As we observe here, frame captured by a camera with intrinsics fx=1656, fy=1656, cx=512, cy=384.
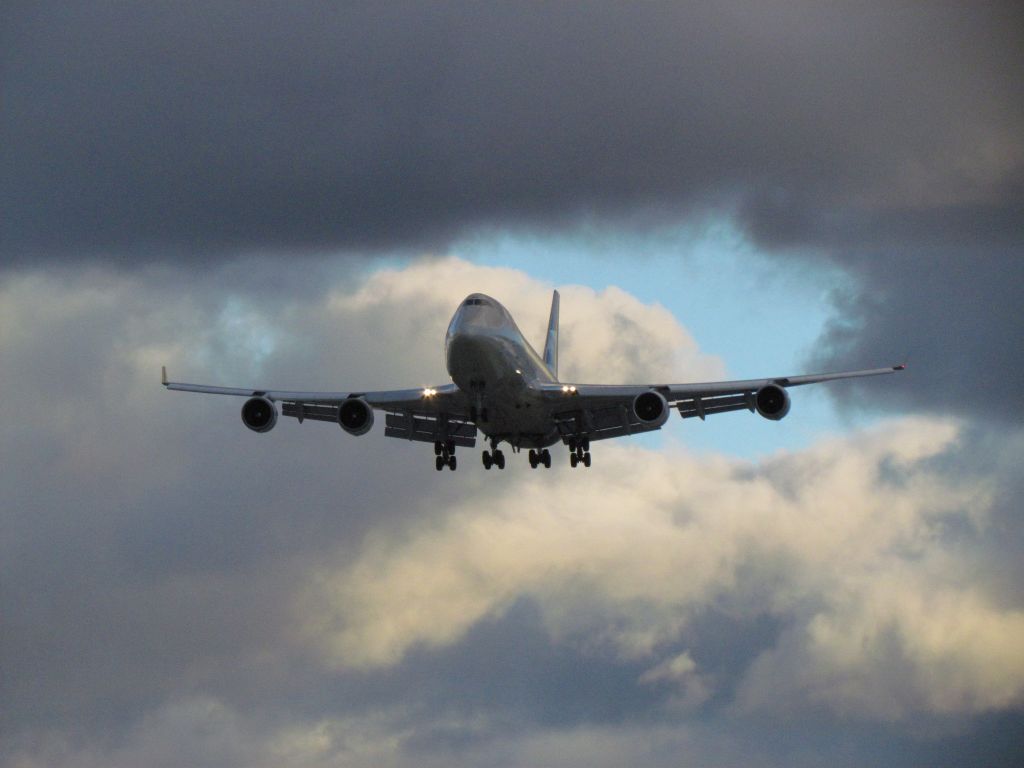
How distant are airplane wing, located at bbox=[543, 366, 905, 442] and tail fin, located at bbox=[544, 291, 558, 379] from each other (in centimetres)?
2339

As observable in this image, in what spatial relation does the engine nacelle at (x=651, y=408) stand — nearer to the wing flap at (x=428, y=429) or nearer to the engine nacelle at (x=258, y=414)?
the wing flap at (x=428, y=429)

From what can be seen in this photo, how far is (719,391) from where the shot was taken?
268 feet

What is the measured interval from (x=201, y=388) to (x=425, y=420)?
1172cm

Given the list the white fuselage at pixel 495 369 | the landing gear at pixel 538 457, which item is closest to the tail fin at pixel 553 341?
the landing gear at pixel 538 457

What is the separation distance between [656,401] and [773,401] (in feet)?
18.5

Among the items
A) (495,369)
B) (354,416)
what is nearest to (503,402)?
(495,369)

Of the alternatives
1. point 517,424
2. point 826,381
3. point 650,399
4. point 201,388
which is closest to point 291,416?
point 201,388

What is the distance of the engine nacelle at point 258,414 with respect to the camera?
274 feet

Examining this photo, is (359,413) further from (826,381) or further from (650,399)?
(826,381)

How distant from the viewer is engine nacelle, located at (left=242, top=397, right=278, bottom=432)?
83.6 meters

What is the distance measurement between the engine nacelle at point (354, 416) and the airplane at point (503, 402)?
50 millimetres

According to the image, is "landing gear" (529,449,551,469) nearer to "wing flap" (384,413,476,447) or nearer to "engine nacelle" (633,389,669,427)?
"wing flap" (384,413,476,447)

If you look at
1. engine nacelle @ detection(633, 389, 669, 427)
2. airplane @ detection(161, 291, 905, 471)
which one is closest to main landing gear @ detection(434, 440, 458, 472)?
airplane @ detection(161, 291, 905, 471)

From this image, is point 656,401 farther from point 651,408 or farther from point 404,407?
point 404,407
